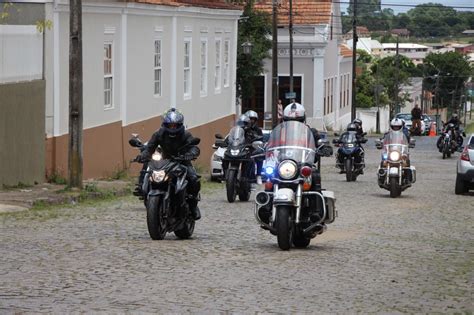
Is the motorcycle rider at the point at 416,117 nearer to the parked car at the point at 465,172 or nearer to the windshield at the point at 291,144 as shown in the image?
the parked car at the point at 465,172

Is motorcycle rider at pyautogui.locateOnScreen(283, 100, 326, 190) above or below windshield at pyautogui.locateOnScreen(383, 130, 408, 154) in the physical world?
above

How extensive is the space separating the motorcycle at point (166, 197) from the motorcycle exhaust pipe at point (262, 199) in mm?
1362

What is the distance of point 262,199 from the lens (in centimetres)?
1330

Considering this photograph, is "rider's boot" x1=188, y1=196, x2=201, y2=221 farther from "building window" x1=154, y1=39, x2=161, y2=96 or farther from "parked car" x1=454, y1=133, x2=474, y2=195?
"building window" x1=154, y1=39, x2=161, y2=96

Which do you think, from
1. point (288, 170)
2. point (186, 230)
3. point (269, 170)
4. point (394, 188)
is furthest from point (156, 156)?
point (394, 188)

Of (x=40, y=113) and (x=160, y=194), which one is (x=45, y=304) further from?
(x=40, y=113)

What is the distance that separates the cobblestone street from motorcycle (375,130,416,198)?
530 centimetres

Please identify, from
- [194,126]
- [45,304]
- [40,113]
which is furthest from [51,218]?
[194,126]

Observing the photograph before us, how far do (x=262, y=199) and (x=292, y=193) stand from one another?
0.51 m

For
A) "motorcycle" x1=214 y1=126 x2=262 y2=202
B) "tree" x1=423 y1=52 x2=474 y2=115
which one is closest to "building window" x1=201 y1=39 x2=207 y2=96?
"motorcycle" x1=214 y1=126 x2=262 y2=202

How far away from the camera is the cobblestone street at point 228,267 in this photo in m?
9.70

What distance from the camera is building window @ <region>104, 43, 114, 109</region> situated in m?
28.8

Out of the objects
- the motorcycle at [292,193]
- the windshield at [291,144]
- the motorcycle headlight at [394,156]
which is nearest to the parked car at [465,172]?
the motorcycle headlight at [394,156]

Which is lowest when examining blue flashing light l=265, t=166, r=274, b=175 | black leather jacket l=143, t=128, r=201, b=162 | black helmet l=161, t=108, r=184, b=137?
blue flashing light l=265, t=166, r=274, b=175
